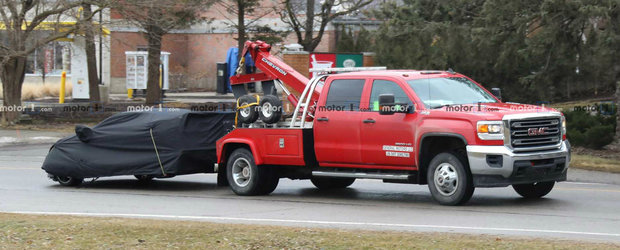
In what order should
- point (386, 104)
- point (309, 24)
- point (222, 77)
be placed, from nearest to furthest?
point (386, 104) → point (309, 24) → point (222, 77)

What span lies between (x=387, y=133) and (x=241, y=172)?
301cm

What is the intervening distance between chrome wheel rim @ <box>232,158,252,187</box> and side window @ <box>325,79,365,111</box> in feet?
6.08

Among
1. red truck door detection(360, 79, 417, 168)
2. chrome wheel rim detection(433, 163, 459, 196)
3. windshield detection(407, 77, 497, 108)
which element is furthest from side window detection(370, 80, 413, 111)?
chrome wheel rim detection(433, 163, 459, 196)

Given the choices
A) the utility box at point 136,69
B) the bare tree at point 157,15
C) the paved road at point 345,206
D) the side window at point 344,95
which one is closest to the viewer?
the paved road at point 345,206

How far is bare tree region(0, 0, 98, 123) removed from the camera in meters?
27.1

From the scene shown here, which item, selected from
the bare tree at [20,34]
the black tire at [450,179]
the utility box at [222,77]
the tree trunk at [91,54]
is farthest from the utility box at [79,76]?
the black tire at [450,179]

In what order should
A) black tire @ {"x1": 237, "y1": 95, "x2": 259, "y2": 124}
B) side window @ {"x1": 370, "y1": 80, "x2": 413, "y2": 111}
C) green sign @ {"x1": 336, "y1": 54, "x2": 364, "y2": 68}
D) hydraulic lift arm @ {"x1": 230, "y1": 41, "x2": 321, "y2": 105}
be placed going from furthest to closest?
green sign @ {"x1": 336, "y1": 54, "x2": 364, "y2": 68} < hydraulic lift arm @ {"x1": 230, "y1": 41, "x2": 321, "y2": 105} < black tire @ {"x1": 237, "y1": 95, "x2": 259, "y2": 124} < side window @ {"x1": 370, "y1": 80, "x2": 413, "y2": 111}

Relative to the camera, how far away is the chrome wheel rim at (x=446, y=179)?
37.4 ft

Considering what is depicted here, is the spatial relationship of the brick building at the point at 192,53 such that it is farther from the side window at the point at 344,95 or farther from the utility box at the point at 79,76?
the side window at the point at 344,95

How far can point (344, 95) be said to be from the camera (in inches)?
498

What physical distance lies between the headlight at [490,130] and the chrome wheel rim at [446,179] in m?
0.66

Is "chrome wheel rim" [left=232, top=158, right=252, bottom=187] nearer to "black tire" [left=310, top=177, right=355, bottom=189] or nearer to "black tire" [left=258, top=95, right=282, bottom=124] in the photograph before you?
"black tire" [left=258, top=95, right=282, bottom=124]

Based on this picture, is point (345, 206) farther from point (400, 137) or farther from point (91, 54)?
point (91, 54)

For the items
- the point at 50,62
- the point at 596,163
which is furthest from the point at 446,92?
the point at 50,62
